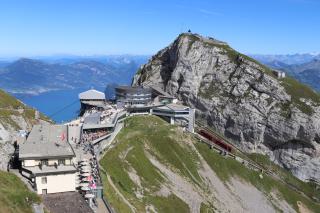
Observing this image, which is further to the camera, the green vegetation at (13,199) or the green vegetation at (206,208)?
the green vegetation at (206,208)

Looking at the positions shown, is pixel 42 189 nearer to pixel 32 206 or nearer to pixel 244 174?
pixel 32 206

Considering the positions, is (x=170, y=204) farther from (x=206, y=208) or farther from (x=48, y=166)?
(x=48, y=166)

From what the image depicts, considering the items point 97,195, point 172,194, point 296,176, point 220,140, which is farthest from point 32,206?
point 296,176

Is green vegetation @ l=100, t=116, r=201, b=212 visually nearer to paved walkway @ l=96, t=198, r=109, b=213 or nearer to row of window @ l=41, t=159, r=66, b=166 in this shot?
paved walkway @ l=96, t=198, r=109, b=213

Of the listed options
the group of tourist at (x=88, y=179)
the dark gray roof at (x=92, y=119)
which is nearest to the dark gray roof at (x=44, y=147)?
the group of tourist at (x=88, y=179)

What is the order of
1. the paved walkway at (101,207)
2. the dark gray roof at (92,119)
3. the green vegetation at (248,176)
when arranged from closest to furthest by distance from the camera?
the paved walkway at (101,207) → the dark gray roof at (92,119) → the green vegetation at (248,176)

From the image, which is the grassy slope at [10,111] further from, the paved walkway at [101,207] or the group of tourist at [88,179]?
the paved walkway at [101,207]

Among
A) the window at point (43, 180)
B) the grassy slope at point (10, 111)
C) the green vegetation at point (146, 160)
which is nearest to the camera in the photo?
the window at point (43, 180)

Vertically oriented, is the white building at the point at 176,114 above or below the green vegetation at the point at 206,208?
above

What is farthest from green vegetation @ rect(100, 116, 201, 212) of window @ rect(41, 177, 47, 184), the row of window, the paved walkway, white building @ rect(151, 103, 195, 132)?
window @ rect(41, 177, 47, 184)
